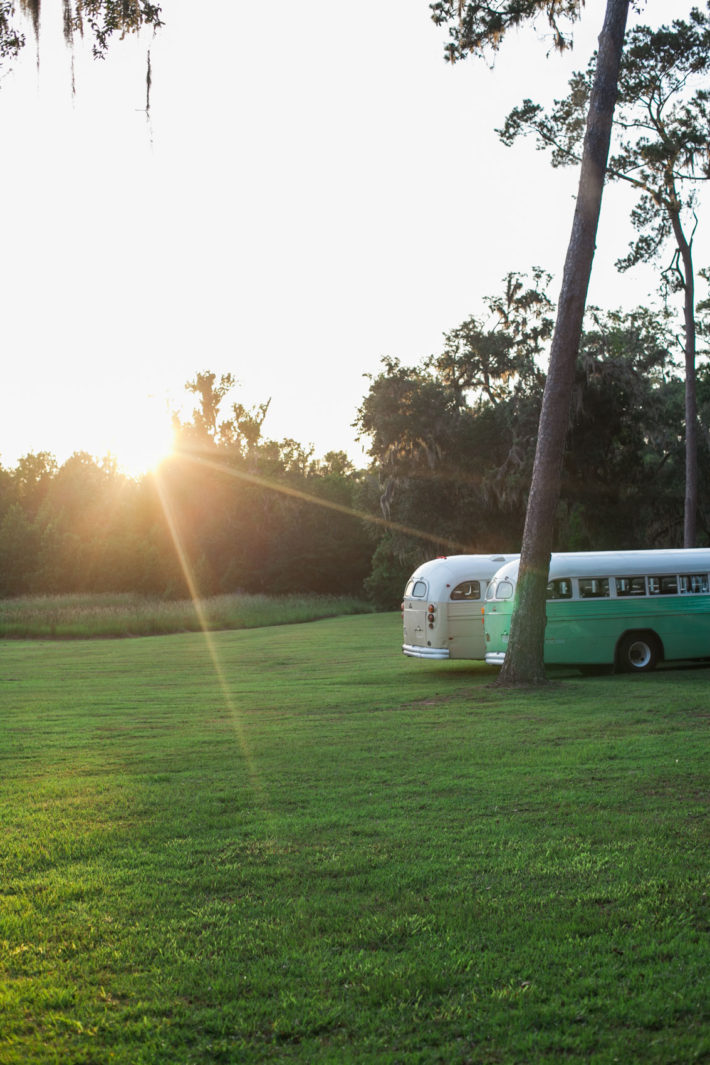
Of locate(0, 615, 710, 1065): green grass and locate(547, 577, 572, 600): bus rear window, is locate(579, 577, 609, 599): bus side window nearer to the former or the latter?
locate(547, 577, 572, 600): bus rear window

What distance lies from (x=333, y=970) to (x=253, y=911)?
2.94 feet

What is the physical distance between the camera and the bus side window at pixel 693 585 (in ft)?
60.2

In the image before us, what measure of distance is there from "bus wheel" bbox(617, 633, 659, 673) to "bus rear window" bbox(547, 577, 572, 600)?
139 cm

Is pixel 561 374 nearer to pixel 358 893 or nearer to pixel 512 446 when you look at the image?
pixel 358 893

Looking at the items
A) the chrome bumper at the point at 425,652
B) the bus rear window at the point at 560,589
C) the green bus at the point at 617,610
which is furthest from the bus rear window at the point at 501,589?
the chrome bumper at the point at 425,652

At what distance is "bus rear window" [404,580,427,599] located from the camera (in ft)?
64.1

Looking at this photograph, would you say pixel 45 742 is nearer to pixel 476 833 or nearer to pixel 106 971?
pixel 476 833

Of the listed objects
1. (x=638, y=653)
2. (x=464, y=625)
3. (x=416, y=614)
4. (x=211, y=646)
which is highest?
(x=416, y=614)

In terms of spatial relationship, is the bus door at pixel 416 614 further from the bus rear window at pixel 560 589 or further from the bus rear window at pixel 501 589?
the bus rear window at pixel 560 589

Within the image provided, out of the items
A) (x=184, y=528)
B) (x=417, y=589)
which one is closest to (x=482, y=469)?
(x=417, y=589)

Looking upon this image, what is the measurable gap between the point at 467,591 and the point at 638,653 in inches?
130

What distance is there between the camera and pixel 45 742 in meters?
10.9

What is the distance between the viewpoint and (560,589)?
704 inches

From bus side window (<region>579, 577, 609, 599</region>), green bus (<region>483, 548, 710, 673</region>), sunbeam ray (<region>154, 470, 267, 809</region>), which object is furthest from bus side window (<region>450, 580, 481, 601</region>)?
sunbeam ray (<region>154, 470, 267, 809</region>)
